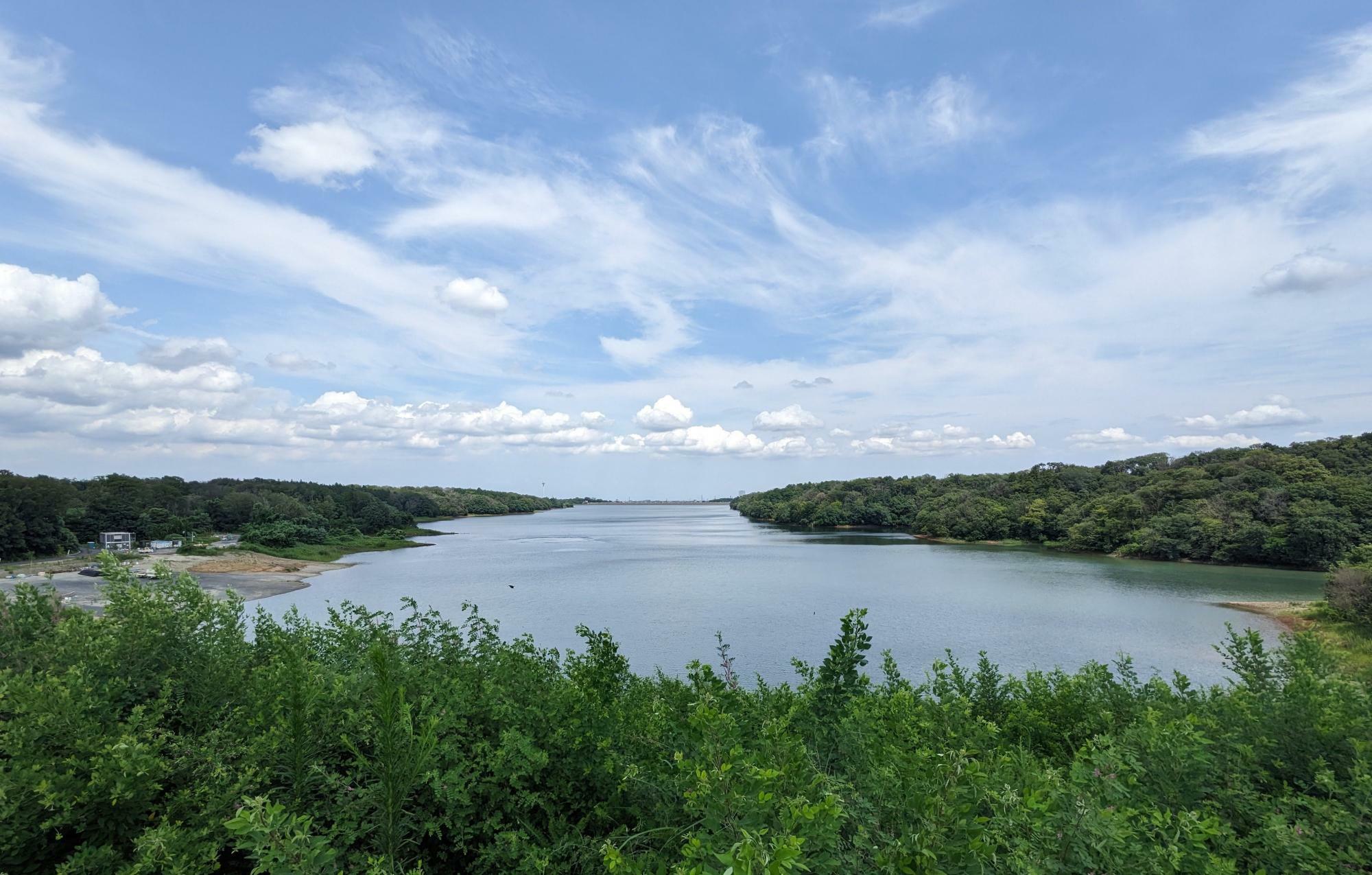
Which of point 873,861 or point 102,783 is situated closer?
point 873,861

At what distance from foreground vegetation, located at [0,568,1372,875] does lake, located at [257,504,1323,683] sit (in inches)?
299

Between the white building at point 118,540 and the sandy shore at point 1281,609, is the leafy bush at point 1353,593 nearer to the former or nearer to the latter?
the sandy shore at point 1281,609

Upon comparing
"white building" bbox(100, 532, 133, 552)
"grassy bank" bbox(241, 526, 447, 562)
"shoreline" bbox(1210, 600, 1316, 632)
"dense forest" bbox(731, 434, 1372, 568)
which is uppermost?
"dense forest" bbox(731, 434, 1372, 568)

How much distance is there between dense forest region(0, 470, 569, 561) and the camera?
56.4 meters

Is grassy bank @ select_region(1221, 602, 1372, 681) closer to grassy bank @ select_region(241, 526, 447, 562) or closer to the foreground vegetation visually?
the foreground vegetation

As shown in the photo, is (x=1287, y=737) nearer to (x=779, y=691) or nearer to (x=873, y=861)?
(x=779, y=691)

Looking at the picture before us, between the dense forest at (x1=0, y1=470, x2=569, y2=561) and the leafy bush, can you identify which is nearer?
the leafy bush

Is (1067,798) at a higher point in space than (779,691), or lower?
higher

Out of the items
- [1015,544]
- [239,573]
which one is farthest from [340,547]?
[1015,544]

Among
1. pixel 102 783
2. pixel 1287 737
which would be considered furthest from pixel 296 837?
pixel 1287 737

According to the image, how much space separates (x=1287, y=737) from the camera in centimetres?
532

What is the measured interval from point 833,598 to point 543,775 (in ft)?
126

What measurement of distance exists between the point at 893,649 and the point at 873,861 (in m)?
25.8

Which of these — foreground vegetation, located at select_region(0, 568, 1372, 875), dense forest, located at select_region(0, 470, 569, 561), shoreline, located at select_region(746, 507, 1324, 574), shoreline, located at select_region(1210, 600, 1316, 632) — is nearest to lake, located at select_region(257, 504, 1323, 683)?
shoreline, located at select_region(1210, 600, 1316, 632)
